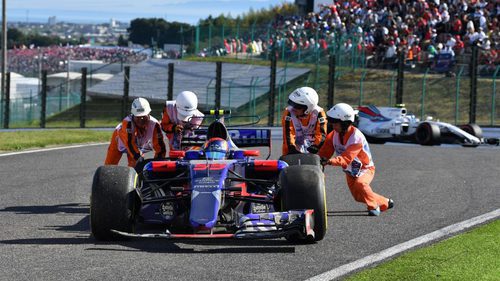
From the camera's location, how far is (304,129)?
14180 mm

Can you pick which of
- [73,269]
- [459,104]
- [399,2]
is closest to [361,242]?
[73,269]

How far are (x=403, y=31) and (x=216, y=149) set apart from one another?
29.8 meters

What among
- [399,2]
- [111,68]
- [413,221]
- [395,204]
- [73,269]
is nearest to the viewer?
[73,269]

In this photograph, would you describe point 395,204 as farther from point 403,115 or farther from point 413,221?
point 403,115

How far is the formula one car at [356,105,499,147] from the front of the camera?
23094 mm

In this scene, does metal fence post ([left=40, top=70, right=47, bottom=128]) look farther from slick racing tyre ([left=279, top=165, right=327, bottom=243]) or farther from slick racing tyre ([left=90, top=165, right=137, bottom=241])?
slick racing tyre ([left=279, top=165, right=327, bottom=243])

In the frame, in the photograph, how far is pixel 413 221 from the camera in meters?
11.7

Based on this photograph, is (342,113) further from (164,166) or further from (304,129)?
(164,166)

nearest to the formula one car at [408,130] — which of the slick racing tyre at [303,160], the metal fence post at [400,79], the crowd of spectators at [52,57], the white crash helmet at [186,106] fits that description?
the metal fence post at [400,79]

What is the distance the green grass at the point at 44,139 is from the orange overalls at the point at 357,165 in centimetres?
1037

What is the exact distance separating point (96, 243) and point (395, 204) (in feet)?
15.1

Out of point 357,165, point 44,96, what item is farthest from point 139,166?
point 44,96

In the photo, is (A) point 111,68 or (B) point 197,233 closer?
(B) point 197,233

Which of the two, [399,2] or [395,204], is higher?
[399,2]
